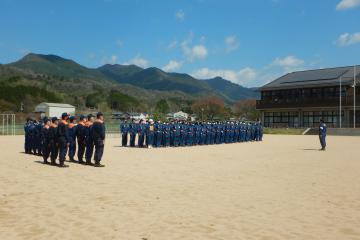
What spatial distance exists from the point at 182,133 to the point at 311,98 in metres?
35.4

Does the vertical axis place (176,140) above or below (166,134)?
below

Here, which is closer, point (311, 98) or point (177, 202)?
point (177, 202)

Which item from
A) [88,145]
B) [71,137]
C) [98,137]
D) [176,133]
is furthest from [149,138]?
[98,137]

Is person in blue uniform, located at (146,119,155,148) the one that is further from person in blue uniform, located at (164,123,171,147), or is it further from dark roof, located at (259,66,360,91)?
dark roof, located at (259,66,360,91)

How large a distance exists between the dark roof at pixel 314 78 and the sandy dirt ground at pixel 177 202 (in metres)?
44.1

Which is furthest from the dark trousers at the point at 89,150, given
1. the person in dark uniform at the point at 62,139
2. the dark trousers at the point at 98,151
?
the person in dark uniform at the point at 62,139

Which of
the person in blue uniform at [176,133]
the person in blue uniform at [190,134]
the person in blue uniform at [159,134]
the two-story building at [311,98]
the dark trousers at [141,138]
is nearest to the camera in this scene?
the dark trousers at [141,138]

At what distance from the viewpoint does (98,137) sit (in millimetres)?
14047

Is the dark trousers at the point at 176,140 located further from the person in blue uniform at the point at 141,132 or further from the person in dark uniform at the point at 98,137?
the person in dark uniform at the point at 98,137

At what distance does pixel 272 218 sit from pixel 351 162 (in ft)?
33.8

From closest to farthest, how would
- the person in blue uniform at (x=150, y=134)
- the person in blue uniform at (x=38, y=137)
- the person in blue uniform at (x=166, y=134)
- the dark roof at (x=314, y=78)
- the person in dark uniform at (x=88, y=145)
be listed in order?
the person in dark uniform at (x=88, y=145) < the person in blue uniform at (x=38, y=137) < the person in blue uniform at (x=150, y=134) < the person in blue uniform at (x=166, y=134) < the dark roof at (x=314, y=78)

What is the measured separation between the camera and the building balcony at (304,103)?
170ft

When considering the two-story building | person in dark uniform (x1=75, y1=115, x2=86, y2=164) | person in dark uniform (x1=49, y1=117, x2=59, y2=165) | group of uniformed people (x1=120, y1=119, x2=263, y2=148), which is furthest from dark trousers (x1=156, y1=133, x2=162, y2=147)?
the two-story building

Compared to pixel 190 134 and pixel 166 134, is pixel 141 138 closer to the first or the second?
pixel 166 134
